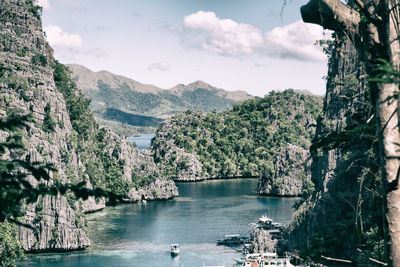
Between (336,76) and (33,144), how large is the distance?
30417 mm

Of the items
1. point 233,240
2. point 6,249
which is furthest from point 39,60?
point 6,249

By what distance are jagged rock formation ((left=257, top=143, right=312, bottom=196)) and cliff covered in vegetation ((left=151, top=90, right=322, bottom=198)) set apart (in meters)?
0.22

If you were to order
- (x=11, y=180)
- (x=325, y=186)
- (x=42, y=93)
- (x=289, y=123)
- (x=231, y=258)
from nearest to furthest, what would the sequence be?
(x=11, y=180) → (x=325, y=186) → (x=231, y=258) → (x=42, y=93) → (x=289, y=123)

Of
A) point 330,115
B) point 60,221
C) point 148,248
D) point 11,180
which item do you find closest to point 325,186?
point 330,115

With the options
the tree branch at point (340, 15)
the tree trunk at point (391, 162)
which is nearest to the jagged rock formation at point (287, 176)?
the tree branch at point (340, 15)

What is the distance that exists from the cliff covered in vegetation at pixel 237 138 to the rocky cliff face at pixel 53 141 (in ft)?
61.2

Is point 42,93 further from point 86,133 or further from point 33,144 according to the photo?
point 86,133

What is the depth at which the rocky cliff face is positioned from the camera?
1988 inches

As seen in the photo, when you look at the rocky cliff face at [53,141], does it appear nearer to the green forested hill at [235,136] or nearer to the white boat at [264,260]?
the white boat at [264,260]

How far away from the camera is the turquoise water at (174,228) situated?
4581 centimetres

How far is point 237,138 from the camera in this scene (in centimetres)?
12619

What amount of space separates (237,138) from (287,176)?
3800cm

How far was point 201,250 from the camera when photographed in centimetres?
4850

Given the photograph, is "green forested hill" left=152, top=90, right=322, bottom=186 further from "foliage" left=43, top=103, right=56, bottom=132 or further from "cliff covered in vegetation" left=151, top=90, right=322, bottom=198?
"foliage" left=43, top=103, right=56, bottom=132
